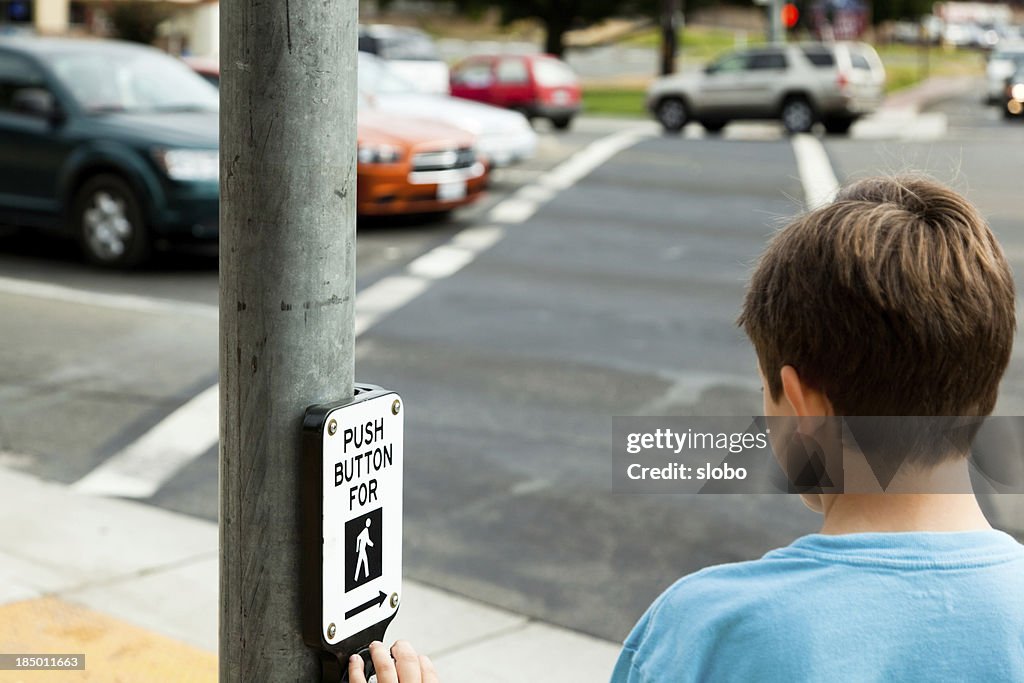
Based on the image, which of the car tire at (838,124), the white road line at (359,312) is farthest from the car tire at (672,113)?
the white road line at (359,312)

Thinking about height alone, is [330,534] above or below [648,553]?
above

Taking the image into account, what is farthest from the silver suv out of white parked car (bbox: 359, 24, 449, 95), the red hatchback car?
white parked car (bbox: 359, 24, 449, 95)

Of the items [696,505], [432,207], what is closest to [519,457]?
[696,505]

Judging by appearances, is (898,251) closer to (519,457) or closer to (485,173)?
(519,457)

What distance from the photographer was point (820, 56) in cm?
2792

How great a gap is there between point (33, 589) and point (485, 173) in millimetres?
10991

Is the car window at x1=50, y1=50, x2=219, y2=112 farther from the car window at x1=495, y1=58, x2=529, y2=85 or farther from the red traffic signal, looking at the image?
the red traffic signal

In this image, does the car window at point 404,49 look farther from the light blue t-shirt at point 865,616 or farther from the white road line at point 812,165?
the light blue t-shirt at point 865,616

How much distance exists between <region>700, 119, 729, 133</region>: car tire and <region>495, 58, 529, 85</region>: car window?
3.84m

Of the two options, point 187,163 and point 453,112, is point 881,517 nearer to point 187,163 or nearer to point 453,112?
point 187,163

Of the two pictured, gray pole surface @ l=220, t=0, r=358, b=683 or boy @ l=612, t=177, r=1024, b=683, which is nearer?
boy @ l=612, t=177, r=1024, b=683

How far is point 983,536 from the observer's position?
1492mm

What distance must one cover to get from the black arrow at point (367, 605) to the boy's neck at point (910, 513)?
0.88 meters

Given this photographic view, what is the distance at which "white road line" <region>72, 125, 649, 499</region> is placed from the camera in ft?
21.7
